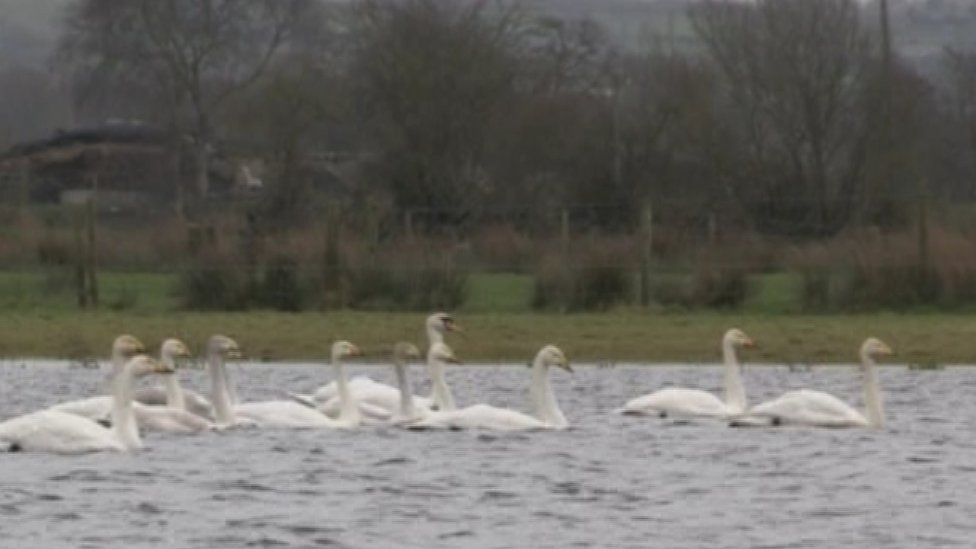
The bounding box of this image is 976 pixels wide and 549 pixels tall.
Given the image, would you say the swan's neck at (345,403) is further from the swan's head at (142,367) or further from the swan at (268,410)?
the swan's head at (142,367)

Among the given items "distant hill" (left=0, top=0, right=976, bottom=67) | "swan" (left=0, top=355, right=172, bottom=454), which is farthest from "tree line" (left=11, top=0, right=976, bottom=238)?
"distant hill" (left=0, top=0, right=976, bottom=67)

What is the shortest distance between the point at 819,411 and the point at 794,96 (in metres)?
31.7

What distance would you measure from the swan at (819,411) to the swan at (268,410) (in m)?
3.08

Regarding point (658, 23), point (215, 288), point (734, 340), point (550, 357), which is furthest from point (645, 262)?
point (658, 23)

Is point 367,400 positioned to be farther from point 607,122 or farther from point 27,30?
point 27,30

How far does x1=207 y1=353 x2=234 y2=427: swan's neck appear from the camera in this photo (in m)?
25.0

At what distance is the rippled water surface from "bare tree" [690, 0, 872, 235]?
1017 inches

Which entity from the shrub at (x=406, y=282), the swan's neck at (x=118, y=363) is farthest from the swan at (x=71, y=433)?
the shrub at (x=406, y=282)

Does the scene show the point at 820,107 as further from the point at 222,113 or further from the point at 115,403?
the point at 115,403

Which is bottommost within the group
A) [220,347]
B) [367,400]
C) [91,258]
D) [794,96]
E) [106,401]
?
[367,400]

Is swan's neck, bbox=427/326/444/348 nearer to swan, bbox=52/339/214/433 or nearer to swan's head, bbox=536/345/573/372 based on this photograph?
swan's head, bbox=536/345/573/372

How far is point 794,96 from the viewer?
5656 centimetres

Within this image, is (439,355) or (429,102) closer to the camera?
(439,355)

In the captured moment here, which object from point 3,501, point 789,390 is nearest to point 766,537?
point 3,501
